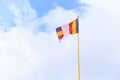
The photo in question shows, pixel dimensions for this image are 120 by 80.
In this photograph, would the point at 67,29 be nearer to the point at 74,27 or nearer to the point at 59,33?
the point at 74,27

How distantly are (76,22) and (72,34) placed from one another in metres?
2.13

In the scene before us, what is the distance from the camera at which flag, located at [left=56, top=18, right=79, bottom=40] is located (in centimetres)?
6094

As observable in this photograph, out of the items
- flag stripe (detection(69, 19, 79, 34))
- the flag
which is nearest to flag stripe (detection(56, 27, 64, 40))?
the flag

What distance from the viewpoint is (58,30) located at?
62.1m

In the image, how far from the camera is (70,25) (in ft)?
203

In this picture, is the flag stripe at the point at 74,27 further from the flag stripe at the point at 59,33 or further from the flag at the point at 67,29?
the flag stripe at the point at 59,33

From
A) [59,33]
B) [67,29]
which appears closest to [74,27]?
[67,29]

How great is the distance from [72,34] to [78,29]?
1.18 m

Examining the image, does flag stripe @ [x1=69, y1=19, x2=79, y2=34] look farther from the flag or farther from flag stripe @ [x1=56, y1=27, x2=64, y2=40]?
flag stripe @ [x1=56, y1=27, x2=64, y2=40]

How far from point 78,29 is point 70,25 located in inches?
68.3

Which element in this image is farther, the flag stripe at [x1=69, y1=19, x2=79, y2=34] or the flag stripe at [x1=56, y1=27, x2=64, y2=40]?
the flag stripe at [x1=56, y1=27, x2=64, y2=40]

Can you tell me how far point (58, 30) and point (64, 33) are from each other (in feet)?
4.86

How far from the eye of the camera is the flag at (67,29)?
6094cm

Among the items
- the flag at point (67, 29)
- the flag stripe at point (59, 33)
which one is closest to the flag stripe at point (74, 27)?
the flag at point (67, 29)
